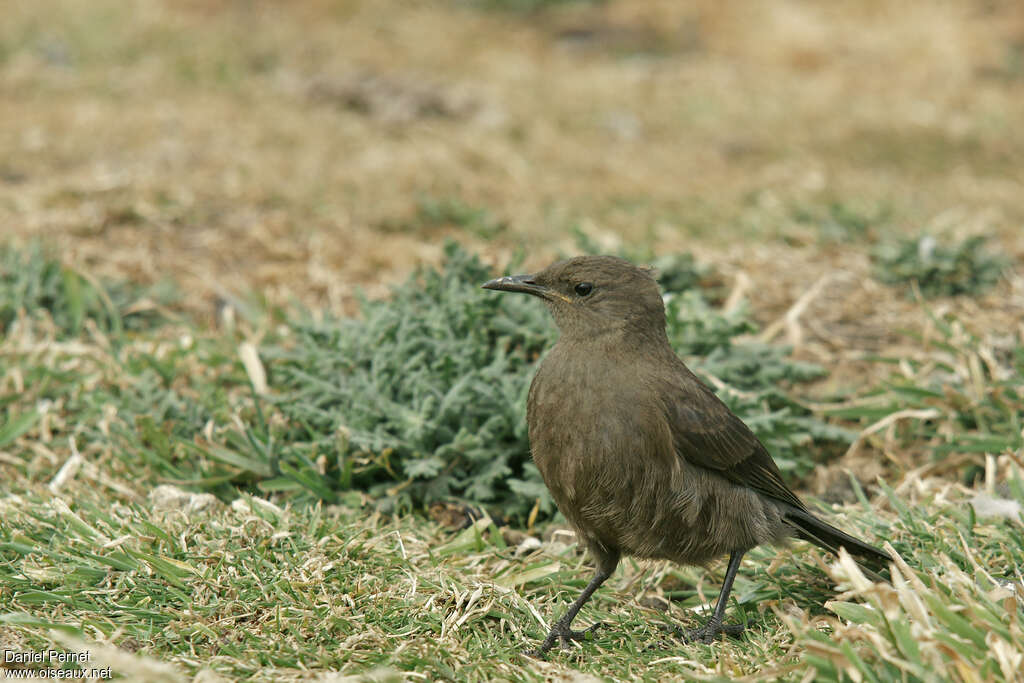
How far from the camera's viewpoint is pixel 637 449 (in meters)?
3.57

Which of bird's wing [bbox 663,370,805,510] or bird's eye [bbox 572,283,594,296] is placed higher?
bird's eye [bbox 572,283,594,296]

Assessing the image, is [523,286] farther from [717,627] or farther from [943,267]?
[943,267]

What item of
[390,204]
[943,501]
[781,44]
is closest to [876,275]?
[943,501]

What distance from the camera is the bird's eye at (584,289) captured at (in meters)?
3.92

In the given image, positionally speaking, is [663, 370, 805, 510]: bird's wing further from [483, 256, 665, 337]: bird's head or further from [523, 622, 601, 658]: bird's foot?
[523, 622, 601, 658]: bird's foot

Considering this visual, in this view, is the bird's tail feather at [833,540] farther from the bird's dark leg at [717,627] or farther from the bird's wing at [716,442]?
the bird's dark leg at [717,627]

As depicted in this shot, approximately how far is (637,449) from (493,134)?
22.7ft

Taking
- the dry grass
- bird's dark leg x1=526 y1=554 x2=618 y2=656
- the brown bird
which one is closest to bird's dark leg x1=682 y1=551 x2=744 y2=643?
the brown bird

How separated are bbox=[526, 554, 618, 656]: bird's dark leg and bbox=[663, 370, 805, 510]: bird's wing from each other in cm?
47

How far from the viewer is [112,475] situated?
180 inches

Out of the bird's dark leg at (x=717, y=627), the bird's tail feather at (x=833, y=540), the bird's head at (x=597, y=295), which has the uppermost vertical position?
the bird's head at (x=597, y=295)

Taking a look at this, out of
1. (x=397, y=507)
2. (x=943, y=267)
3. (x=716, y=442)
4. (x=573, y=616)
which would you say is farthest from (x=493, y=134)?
(x=573, y=616)

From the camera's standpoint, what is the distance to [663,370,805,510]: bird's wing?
3697mm

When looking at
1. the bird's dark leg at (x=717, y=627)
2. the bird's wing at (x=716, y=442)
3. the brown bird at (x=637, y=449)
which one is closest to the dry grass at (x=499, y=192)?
the bird's dark leg at (x=717, y=627)
